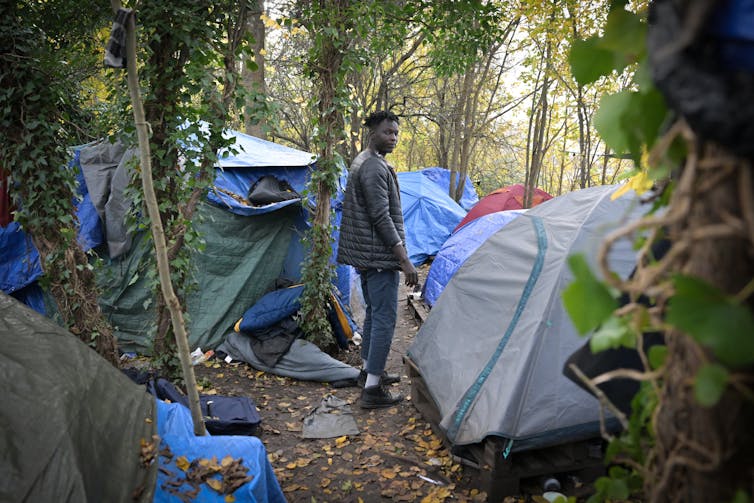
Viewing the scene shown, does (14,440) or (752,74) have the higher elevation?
(752,74)

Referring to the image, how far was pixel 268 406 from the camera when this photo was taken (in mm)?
3912

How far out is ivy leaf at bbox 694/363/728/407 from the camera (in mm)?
596

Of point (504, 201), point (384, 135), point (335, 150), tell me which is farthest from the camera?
point (504, 201)

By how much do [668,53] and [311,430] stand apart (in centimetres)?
340

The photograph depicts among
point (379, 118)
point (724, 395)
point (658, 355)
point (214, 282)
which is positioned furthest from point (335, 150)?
point (724, 395)

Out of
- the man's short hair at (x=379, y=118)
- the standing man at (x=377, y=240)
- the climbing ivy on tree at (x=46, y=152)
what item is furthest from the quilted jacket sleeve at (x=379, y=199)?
the climbing ivy on tree at (x=46, y=152)

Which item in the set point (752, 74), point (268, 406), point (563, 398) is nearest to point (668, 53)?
point (752, 74)

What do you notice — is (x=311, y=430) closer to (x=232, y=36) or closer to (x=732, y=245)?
(x=232, y=36)

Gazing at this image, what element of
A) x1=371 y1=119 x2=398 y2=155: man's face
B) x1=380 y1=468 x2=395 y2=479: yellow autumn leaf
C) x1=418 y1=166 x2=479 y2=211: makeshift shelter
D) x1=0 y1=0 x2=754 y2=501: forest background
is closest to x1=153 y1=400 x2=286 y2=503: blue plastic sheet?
x1=0 y1=0 x2=754 y2=501: forest background

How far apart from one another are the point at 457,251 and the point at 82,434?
16.4ft

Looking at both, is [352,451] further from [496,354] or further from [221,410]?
[496,354]

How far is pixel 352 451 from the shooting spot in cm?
330

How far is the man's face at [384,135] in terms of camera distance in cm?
375

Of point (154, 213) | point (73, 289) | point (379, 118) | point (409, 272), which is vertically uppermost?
point (379, 118)
